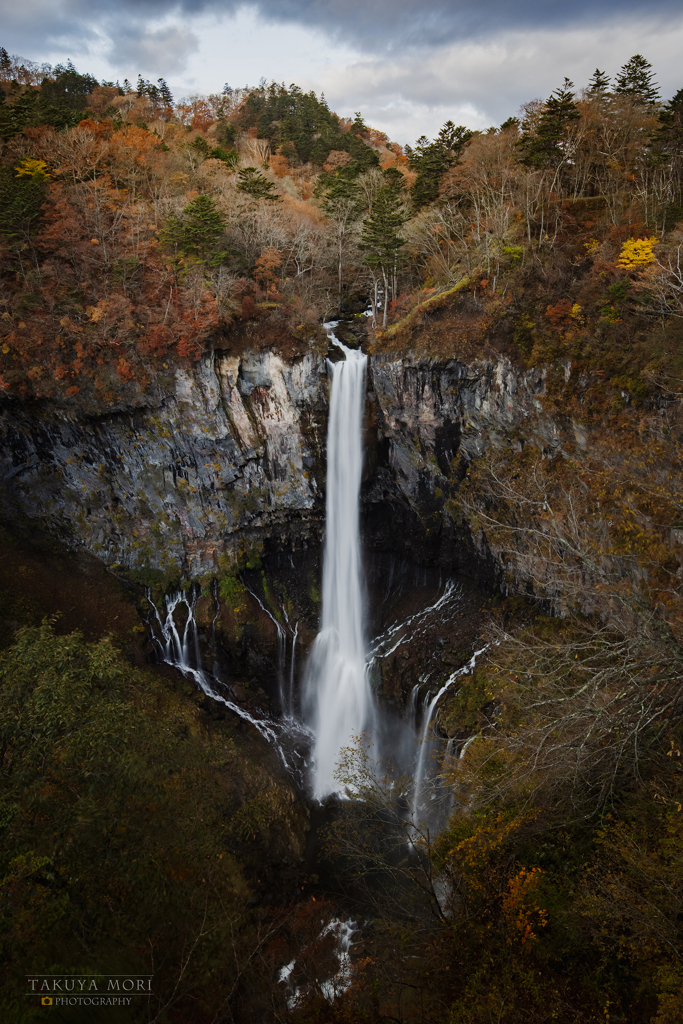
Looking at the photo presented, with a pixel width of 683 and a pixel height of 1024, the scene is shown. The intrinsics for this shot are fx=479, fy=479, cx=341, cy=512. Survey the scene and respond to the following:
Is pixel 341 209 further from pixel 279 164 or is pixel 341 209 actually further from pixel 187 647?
pixel 187 647

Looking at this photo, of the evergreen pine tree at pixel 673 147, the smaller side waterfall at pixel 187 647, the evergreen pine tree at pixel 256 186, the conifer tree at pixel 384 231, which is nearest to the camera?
the evergreen pine tree at pixel 673 147

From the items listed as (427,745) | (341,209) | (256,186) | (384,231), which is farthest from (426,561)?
(256,186)

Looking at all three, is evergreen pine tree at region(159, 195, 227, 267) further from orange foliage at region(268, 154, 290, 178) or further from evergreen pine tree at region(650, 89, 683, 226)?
orange foliage at region(268, 154, 290, 178)

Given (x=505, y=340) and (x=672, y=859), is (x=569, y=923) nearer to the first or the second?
(x=672, y=859)

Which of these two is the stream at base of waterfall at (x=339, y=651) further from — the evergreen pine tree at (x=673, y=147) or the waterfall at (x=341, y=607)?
the evergreen pine tree at (x=673, y=147)

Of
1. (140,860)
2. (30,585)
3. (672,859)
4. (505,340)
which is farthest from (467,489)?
(30,585)

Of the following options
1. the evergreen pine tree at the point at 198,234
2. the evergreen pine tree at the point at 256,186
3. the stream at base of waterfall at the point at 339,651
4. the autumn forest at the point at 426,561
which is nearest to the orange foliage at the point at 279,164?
the autumn forest at the point at 426,561
